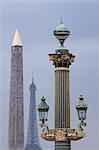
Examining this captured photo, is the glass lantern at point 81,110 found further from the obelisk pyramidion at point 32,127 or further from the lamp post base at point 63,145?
the obelisk pyramidion at point 32,127

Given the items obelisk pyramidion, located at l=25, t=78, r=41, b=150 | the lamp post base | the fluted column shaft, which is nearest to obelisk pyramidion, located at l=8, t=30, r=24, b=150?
obelisk pyramidion, located at l=25, t=78, r=41, b=150

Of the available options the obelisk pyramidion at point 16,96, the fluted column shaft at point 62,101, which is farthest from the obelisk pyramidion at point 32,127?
the fluted column shaft at point 62,101

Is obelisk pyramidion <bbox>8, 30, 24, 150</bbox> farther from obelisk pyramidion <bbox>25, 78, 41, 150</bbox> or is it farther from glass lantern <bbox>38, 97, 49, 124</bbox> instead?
glass lantern <bbox>38, 97, 49, 124</bbox>

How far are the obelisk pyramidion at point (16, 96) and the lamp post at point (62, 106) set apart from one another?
63.0m

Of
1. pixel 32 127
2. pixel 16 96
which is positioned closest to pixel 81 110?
pixel 16 96

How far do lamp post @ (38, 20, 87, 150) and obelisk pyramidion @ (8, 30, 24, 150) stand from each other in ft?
207

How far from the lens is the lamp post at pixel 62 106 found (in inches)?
857

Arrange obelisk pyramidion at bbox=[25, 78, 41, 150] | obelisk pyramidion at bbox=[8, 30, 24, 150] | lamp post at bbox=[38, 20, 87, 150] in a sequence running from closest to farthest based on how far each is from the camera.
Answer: lamp post at bbox=[38, 20, 87, 150] < obelisk pyramidion at bbox=[8, 30, 24, 150] < obelisk pyramidion at bbox=[25, 78, 41, 150]

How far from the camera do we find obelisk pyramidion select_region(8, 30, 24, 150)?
86.1m

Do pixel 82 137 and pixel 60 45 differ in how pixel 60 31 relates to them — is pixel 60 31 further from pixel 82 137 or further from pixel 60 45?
pixel 82 137

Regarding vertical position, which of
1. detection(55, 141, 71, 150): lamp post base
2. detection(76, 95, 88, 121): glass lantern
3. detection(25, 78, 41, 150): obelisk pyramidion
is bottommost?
detection(55, 141, 71, 150): lamp post base

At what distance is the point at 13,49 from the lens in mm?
87938

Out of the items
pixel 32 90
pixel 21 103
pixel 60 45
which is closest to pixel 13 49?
pixel 21 103

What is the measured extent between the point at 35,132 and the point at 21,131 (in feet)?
68.1
